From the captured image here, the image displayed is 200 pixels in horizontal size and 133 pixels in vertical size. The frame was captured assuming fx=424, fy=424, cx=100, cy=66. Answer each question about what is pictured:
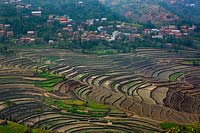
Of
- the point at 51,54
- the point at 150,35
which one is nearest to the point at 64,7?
the point at 150,35

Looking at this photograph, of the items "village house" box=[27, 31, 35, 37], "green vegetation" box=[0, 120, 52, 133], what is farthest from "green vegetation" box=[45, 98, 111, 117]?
"village house" box=[27, 31, 35, 37]

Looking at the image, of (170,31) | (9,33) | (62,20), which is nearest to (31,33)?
(9,33)

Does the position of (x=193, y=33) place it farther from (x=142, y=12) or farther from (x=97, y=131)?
(x=97, y=131)

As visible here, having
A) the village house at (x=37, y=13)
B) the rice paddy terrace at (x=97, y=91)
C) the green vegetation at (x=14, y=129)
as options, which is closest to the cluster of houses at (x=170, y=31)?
the rice paddy terrace at (x=97, y=91)

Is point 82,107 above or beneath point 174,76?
beneath

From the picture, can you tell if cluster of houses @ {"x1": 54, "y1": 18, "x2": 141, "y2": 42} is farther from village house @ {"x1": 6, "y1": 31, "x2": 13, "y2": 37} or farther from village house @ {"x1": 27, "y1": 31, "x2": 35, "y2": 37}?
village house @ {"x1": 6, "y1": 31, "x2": 13, "y2": 37}

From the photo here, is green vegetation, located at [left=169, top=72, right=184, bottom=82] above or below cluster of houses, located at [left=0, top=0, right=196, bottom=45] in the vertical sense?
below

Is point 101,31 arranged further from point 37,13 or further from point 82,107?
point 82,107
